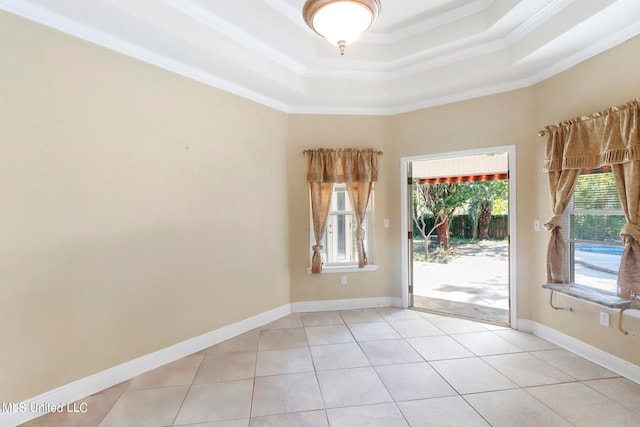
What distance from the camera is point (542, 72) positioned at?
2967mm

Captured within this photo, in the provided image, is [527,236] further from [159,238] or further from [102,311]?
[102,311]

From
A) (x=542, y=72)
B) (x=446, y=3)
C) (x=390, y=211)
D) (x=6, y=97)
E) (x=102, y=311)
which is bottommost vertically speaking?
(x=102, y=311)

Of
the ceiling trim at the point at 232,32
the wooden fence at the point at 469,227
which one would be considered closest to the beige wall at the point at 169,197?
the ceiling trim at the point at 232,32

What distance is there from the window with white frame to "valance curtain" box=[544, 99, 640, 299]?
204 centimetres

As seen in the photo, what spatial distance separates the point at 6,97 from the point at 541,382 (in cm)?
435

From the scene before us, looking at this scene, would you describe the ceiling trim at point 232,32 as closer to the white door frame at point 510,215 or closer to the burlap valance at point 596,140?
the white door frame at point 510,215

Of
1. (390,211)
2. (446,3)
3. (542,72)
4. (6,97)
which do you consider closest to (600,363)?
(390,211)

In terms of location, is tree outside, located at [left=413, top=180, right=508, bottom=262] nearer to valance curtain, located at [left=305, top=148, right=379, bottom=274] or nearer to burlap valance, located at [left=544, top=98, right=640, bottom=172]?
valance curtain, located at [left=305, top=148, right=379, bottom=274]

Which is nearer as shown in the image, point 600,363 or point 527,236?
point 600,363

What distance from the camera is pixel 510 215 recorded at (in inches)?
132

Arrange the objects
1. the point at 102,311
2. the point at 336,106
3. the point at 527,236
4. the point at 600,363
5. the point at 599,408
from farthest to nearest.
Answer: the point at 336,106, the point at 527,236, the point at 600,363, the point at 102,311, the point at 599,408

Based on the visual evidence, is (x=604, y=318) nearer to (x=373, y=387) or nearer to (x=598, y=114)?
(x=598, y=114)

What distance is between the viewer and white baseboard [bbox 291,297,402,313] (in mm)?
3949

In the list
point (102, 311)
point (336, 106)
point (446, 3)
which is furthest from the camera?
point (336, 106)
